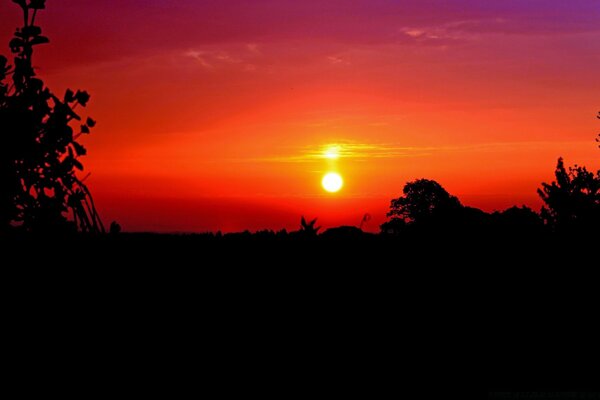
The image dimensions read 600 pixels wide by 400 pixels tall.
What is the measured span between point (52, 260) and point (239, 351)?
5.38 feet

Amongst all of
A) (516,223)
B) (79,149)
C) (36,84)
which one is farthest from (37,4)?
(516,223)

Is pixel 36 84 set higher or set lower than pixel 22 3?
lower

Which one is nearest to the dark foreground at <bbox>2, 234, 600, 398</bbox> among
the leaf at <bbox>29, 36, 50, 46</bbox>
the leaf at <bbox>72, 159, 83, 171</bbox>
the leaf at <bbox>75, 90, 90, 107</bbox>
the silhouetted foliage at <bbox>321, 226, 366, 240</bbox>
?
the silhouetted foliage at <bbox>321, 226, 366, 240</bbox>

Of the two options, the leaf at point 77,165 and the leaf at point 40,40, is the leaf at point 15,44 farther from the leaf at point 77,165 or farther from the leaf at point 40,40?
the leaf at point 77,165

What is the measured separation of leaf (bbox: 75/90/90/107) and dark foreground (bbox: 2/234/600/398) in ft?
5.39

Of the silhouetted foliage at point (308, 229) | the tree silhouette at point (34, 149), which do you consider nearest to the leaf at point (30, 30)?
the tree silhouette at point (34, 149)

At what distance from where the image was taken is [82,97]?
282 inches

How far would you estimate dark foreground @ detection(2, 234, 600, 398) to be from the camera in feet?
18.3

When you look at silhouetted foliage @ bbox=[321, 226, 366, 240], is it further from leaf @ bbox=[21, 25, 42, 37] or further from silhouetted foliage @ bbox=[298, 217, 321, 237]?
leaf @ bbox=[21, 25, 42, 37]

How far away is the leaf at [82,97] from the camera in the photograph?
7113mm

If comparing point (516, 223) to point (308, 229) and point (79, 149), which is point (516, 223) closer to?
point (308, 229)

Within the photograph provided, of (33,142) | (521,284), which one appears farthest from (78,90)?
(521,284)

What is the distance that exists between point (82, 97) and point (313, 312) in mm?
3238

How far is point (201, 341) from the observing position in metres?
5.67
